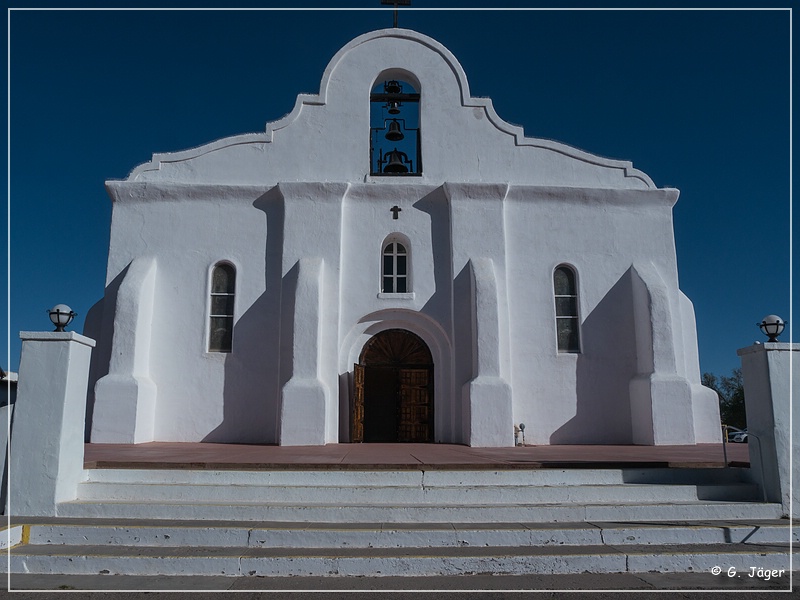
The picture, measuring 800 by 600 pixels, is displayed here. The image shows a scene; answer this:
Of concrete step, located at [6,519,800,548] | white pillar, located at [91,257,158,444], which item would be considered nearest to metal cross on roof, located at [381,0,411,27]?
white pillar, located at [91,257,158,444]

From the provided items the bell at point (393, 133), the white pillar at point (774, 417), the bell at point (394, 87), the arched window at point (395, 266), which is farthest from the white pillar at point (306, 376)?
the white pillar at point (774, 417)

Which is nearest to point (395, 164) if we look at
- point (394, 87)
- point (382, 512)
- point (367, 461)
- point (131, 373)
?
point (394, 87)

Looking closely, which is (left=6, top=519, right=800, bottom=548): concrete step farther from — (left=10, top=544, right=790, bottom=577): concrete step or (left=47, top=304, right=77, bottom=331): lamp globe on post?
(left=47, top=304, right=77, bottom=331): lamp globe on post

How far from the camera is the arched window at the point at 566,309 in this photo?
14469mm

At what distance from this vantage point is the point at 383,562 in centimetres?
582

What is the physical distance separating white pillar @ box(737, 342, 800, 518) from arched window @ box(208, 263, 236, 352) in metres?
10.3

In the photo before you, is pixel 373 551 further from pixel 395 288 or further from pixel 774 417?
pixel 395 288

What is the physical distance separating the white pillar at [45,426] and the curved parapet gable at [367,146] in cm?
824

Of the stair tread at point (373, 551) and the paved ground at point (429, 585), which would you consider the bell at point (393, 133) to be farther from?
the paved ground at point (429, 585)

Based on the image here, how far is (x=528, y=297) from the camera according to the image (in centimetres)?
1441

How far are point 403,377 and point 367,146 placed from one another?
17.9 feet

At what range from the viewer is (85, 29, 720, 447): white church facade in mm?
13586

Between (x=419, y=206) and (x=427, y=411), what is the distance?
466 cm

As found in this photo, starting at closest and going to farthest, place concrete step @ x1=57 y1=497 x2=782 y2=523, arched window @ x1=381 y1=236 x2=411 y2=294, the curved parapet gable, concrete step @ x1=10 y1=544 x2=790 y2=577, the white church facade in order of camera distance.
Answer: concrete step @ x1=10 y1=544 x2=790 y2=577
concrete step @ x1=57 y1=497 x2=782 y2=523
the white church facade
arched window @ x1=381 y1=236 x2=411 y2=294
the curved parapet gable
